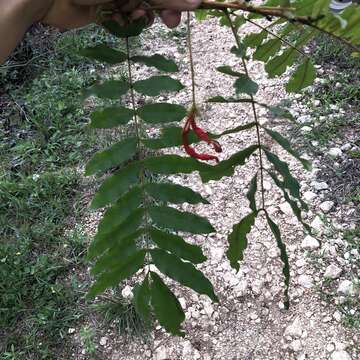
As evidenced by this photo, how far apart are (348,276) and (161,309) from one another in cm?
113

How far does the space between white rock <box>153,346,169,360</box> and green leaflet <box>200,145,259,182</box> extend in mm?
1016

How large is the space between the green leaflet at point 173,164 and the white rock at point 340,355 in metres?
1.09

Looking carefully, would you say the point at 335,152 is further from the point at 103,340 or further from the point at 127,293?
the point at 103,340

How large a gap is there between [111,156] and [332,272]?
49.2 inches

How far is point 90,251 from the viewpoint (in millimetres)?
1016

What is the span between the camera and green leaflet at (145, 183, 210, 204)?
3.37 ft

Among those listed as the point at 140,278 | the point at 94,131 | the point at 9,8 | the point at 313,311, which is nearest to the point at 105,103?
the point at 94,131

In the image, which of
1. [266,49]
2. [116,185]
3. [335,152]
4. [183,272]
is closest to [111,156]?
[116,185]

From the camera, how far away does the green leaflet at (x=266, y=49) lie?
1201 millimetres

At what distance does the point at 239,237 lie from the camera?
113cm

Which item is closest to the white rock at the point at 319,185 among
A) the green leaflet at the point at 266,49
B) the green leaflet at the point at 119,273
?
the green leaflet at the point at 266,49

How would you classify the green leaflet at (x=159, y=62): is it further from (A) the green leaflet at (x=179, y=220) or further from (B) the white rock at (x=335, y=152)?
(B) the white rock at (x=335, y=152)

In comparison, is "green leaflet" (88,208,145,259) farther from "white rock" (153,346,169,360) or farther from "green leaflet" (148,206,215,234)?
"white rock" (153,346,169,360)

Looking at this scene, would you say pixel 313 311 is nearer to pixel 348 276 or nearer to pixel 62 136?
pixel 348 276
